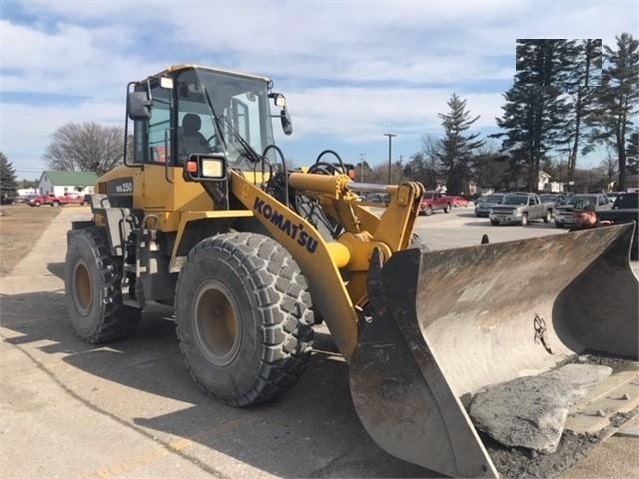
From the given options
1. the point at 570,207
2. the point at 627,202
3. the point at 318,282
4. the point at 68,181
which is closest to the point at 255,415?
the point at 318,282

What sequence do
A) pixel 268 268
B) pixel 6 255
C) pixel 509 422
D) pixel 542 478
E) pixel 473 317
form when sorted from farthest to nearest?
pixel 6 255 → pixel 473 317 → pixel 268 268 → pixel 509 422 → pixel 542 478

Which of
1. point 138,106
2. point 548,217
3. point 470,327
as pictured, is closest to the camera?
point 470,327

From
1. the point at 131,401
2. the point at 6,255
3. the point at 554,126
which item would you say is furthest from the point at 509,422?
the point at 554,126

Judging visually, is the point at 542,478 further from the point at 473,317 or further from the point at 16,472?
the point at 16,472

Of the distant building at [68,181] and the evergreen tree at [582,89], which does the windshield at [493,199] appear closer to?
the evergreen tree at [582,89]

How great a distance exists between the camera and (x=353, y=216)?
547cm

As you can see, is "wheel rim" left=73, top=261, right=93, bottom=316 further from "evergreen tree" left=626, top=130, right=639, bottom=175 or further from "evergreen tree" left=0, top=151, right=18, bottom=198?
"evergreen tree" left=0, top=151, right=18, bottom=198

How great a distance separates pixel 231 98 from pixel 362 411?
376 cm

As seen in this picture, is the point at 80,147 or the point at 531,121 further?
the point at 80,147

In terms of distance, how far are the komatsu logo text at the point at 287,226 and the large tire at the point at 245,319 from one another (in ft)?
0.63

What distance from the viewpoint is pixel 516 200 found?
33594 mm

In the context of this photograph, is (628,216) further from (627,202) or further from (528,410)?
(528,410)

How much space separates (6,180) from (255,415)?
85.9 meters

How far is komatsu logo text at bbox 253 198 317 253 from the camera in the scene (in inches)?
177
